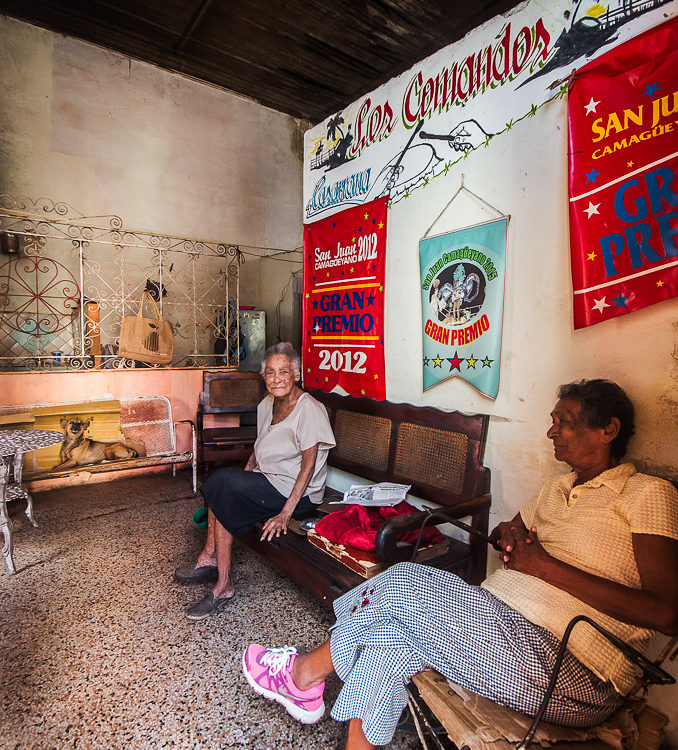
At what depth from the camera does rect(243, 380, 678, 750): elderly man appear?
1.30 m

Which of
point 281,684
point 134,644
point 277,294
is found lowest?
point 134,644

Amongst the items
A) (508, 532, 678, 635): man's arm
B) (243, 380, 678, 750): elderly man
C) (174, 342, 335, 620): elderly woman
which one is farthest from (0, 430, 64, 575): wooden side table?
(508, 532, 678, 635): man's arm

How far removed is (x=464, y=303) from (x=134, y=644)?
2.44 meters

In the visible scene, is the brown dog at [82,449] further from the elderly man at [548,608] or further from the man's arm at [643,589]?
the man's arm at [643,589]

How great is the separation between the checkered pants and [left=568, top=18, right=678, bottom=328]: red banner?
125 cm

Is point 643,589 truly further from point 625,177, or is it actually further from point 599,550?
point 625,177

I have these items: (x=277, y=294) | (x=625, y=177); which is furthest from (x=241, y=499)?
(x=277, y=294)

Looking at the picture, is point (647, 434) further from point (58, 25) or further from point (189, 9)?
point (58, 25)

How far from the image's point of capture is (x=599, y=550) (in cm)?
145

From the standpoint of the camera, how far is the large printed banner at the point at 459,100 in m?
1.92

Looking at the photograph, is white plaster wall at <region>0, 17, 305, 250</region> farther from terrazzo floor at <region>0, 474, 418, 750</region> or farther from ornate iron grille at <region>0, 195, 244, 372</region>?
terrazzo floor at <region>0, 474, 418, 750</region>

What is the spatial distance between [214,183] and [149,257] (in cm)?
149

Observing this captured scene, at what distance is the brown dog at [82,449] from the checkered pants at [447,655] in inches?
142

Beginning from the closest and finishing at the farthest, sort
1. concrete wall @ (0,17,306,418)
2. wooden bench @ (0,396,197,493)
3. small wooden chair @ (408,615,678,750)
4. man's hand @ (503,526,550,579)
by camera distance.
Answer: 1. small wooden chair @ (408,615,678,750)
2. man's hand @ (503,526,550,579)
3. wooden bench @ (0,396,197,493)
4. concrete wall @ (0,17,306,418)
